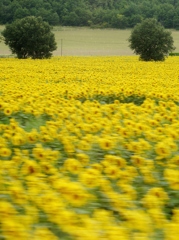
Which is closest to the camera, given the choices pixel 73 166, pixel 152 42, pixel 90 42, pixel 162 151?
pixel 73 166

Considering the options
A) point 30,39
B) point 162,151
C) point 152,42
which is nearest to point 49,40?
point 30,39

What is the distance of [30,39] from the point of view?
42844 millimetres

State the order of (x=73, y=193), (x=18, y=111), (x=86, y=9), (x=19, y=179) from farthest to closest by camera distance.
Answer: (x=86, y=9) < (x=18, y=111) < (x=19, y=179) < (x=73, y=193)

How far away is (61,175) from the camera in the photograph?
10.1 feet

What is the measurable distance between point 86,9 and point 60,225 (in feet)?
221

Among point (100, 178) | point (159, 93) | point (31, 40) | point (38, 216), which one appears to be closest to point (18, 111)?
point (159, 93)

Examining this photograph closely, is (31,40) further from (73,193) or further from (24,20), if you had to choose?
(73,193)

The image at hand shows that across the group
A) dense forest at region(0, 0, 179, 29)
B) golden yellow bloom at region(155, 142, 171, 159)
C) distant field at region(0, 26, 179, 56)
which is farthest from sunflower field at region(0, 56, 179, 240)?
dense forest at region(0, 0, 179, 29)

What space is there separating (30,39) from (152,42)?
12140 mm

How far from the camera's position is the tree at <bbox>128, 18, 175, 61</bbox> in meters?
35.8

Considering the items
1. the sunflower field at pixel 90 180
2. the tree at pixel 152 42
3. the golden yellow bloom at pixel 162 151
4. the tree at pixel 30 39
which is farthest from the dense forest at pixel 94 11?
the golden yellow bloom at pixel 162 151

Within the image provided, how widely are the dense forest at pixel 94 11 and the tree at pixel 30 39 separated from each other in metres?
15.8

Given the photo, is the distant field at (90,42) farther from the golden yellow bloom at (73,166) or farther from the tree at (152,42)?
the golden yellow bloom at (73,166)

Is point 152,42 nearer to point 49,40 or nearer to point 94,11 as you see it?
point 49,40
